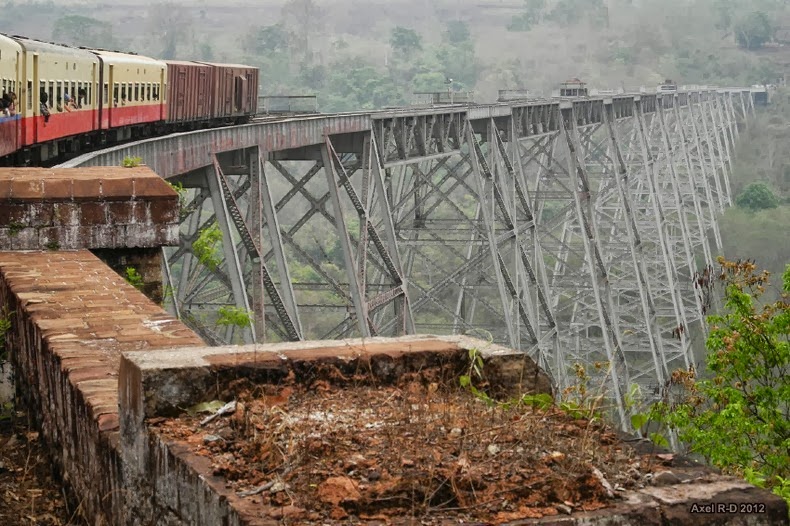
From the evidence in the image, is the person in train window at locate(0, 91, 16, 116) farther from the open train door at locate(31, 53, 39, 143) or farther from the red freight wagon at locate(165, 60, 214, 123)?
the red freight wagon at locate(165, 60, 214, 123)

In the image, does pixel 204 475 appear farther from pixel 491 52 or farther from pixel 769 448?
pixel 491 52

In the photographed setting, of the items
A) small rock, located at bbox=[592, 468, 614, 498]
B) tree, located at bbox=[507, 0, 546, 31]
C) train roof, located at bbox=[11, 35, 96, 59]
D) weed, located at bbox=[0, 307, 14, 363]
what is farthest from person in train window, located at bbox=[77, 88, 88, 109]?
tree, located at bbox=[507, 0, 546, 31]

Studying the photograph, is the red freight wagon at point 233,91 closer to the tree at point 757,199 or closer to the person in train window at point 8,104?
the person in train window at point 8,104

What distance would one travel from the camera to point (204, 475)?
2.97m

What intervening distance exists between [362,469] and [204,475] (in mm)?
372

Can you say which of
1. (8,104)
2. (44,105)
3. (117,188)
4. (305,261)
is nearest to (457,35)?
(305,261)

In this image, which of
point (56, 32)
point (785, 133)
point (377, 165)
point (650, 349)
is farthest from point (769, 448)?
point (56, 32)

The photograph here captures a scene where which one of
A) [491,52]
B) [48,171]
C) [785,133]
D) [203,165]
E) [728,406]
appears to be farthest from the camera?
[491,52]

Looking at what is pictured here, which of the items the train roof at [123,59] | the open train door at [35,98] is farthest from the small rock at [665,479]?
the train roof at [123,59]

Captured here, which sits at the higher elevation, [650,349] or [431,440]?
[431,440]

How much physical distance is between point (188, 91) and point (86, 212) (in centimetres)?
1582

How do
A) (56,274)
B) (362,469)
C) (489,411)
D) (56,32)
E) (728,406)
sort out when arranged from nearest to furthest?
(362,469), (489,411), (56,274), (728,406), (56,32)

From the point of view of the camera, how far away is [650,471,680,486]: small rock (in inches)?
111

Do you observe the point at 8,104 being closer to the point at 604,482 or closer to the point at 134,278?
the point at 134,278
